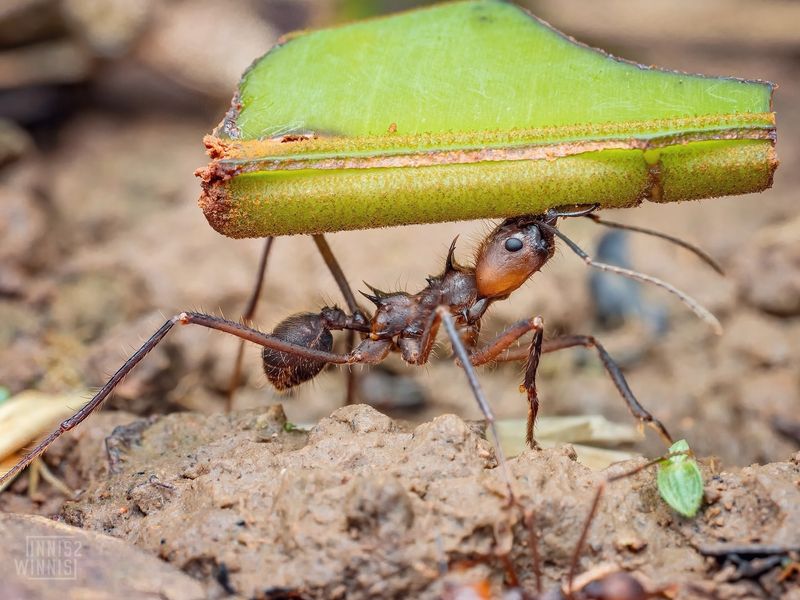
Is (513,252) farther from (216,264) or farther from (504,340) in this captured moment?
(216,264)

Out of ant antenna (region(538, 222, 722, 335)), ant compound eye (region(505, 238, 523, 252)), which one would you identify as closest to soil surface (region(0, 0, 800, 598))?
ant antenna (region(538, 222, 722, 335))

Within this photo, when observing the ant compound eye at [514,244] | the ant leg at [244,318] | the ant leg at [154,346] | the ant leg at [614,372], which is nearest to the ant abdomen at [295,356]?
the ant leg at [154,346]

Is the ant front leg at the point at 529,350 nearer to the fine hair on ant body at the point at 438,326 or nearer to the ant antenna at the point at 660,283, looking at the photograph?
the fine hair on ant body at the point at 438,326

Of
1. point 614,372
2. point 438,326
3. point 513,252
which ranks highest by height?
point 513,252

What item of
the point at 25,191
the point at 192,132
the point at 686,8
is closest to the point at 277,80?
the point at 25,191

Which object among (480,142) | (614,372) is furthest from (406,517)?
(614,372)
